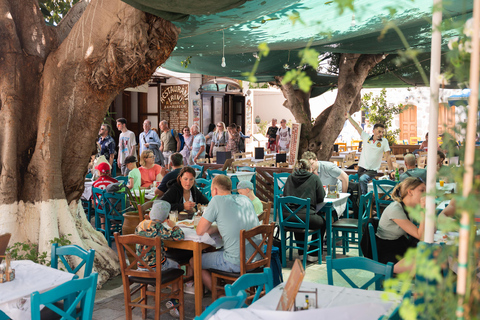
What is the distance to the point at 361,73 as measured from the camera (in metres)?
10.6

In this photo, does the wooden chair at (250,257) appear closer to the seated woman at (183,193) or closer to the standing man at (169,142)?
the seated woman at (183,193)

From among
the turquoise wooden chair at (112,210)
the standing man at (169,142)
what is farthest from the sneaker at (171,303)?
the standing man at (169,142)

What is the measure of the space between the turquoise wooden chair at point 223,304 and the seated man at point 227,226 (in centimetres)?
167

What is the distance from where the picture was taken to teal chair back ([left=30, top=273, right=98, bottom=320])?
101 inches

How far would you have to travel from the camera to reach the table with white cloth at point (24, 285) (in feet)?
9.54

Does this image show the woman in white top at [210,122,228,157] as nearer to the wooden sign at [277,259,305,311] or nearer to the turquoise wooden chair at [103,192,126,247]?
the turquoise wooden chair at [103,192,126,247]

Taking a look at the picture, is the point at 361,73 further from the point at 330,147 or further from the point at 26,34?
the point at 26,34

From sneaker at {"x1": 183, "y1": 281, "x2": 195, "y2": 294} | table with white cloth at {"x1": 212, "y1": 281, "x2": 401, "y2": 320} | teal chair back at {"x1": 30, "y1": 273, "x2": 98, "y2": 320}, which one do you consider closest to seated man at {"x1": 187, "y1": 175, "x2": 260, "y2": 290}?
sneaker at {"x1": 183, "y1": 281, "x2": 195, "y2": 294}

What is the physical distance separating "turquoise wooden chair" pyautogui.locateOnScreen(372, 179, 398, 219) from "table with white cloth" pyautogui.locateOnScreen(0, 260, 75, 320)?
434cm

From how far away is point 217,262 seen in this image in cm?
439

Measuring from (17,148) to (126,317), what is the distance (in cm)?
210

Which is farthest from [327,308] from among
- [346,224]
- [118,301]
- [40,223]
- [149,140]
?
[149,140]

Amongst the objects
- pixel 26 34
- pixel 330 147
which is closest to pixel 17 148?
pixel 26 34

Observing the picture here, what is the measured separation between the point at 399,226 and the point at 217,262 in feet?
5.40
